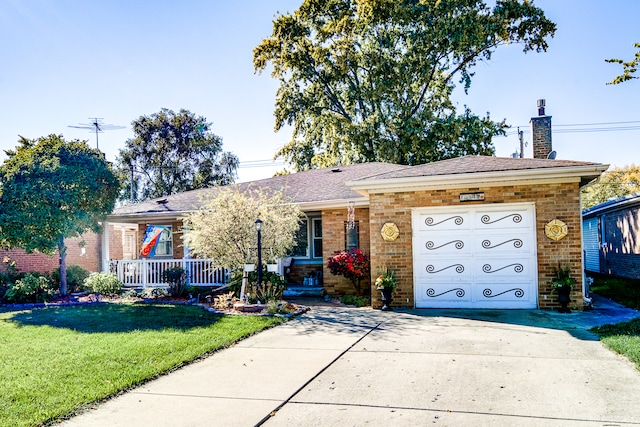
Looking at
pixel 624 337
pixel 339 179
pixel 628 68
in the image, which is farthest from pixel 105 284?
pixel 628 68

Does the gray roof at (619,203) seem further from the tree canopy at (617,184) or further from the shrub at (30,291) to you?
the shrub at (30,291)

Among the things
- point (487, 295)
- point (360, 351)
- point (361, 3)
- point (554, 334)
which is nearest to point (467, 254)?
point (487, 295)

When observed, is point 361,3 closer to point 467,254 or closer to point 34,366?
point 467,254

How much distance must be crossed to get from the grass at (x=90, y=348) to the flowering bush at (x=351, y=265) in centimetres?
291

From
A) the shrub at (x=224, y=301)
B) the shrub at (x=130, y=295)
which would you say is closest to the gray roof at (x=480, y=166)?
the shrub at (x=224, y=301)

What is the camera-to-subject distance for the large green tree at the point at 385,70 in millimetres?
22516

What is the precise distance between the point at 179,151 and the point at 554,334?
109 feet

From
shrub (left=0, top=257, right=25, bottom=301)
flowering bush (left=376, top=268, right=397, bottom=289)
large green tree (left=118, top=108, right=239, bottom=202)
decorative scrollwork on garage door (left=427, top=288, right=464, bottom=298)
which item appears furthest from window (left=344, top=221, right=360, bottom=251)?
large green tree (left=118, top=108, right=239, bottom=202)

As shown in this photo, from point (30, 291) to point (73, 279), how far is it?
231 centimetres

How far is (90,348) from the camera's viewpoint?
7113 mm

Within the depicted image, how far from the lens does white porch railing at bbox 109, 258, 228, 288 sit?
1427 centimetres

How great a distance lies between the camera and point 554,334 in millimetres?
7613

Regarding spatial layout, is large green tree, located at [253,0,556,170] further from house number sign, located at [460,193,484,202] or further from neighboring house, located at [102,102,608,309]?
house number sign, located at [460,193,484,202]

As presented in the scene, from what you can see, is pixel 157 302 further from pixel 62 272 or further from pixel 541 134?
pixel 541 134
